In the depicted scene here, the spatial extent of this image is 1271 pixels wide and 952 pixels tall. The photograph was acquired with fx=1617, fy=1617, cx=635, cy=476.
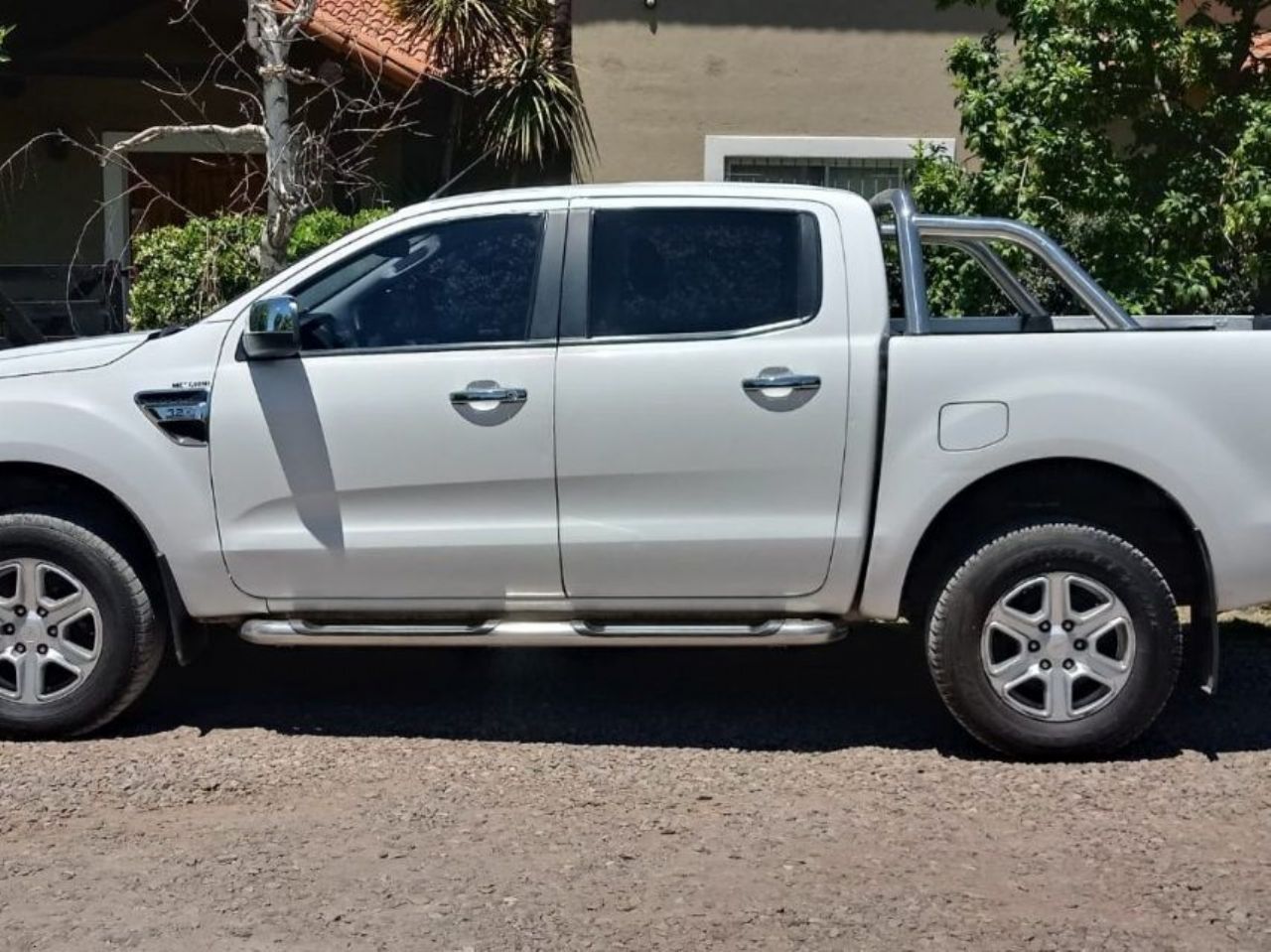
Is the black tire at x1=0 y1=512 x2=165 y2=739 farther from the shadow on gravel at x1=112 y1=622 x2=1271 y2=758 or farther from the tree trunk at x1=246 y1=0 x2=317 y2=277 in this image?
the tree trunk at x1=246 y1=0 x2=317 y2=277

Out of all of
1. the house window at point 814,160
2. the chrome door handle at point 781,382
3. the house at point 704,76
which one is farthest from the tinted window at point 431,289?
the house window at point 814,160

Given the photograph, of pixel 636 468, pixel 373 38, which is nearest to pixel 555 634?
pixel 636 468

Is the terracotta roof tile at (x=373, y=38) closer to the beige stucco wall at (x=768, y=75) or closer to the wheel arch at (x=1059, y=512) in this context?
the beige stucco wall at (x=768, y=75)

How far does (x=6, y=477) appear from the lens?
575 centimetres

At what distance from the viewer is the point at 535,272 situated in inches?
224

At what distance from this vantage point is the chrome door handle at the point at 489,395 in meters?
5.51

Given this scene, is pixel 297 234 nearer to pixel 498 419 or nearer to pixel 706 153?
pixel 706 153

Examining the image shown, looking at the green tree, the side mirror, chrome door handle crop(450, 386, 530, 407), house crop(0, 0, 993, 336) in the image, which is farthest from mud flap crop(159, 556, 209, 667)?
house crop(0, 0, 993, 336)

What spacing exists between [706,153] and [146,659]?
→ 822cm

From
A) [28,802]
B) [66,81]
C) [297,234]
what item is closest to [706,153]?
[297,234]

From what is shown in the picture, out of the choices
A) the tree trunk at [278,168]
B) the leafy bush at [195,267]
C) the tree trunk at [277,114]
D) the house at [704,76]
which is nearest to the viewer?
the tree trunk at [277,114]

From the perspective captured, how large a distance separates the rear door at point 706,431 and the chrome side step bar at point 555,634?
120mm

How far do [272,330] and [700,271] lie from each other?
1488 mm

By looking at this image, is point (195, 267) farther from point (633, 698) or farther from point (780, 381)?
point (780, 381)
